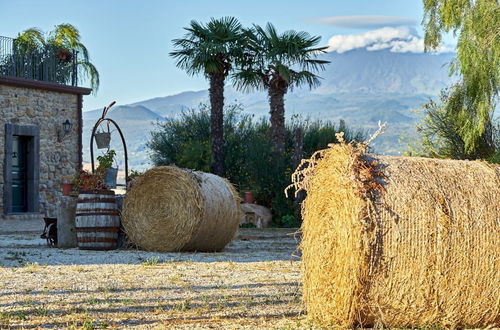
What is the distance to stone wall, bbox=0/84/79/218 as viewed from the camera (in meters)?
22.4

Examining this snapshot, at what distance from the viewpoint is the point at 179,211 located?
1270 centimetres

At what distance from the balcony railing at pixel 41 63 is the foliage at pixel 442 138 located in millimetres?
9853

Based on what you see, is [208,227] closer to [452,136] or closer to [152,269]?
[152,269]

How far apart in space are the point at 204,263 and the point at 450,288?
528cm

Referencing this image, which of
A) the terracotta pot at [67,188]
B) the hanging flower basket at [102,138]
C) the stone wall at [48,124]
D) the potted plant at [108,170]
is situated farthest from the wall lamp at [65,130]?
the terracotta pot at [67,188]

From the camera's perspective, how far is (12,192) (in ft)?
74.6

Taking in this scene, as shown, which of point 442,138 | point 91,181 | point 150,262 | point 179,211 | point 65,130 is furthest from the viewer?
point 442,138

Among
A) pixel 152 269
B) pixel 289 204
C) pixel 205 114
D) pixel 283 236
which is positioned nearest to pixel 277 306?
pixel 152 269

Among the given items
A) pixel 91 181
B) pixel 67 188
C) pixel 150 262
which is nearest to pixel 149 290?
pixel 150 262

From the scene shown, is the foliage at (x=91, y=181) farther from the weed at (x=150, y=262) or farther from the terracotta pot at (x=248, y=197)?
the terracotta pot at (x=248, y=197)

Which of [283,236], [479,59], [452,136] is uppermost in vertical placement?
[479,59]

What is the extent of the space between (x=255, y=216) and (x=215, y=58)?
15.8 feet

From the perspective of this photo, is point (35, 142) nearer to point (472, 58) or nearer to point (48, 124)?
point (48, 124)

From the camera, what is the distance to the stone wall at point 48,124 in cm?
2236
